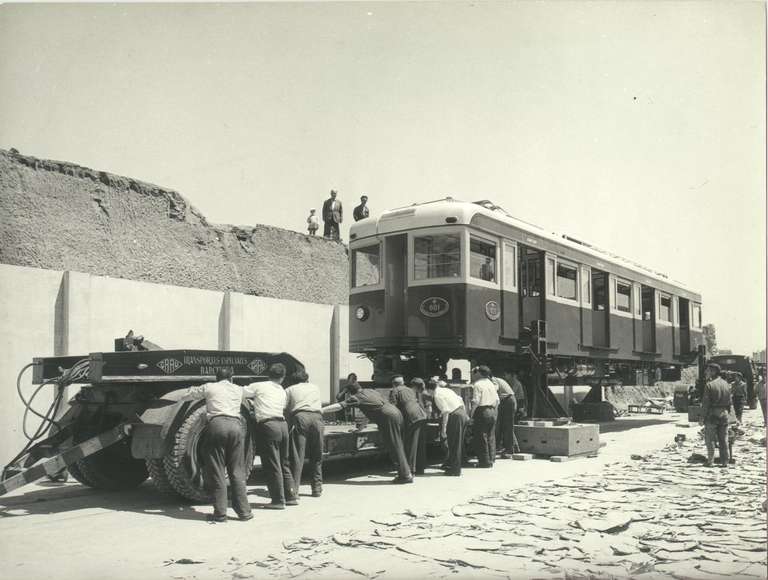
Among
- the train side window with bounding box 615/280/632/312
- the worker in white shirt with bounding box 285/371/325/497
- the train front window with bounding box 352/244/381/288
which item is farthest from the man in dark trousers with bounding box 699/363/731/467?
the worker in white shirt with bounding box 285/371/325/497

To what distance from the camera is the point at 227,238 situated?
19641 mm

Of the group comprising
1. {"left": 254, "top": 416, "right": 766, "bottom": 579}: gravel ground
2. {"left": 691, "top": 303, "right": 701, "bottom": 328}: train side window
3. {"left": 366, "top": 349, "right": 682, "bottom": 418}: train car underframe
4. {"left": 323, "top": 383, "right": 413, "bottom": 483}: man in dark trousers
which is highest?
{"left": 691, "top": 303, "right": 701, "bottom": 328}: train side window

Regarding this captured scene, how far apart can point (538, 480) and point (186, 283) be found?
36.5 feet

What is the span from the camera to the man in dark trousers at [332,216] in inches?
937

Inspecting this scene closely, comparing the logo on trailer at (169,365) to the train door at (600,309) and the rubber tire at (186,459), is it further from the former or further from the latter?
the train door at (600,309)

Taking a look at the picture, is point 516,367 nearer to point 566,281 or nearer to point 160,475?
point 566,281

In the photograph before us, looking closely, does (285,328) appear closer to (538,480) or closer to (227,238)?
(227,238)

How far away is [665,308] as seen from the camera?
63.9ft

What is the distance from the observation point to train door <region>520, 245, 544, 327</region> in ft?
42.9

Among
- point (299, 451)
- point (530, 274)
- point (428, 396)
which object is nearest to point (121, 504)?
→ point (299, 451)

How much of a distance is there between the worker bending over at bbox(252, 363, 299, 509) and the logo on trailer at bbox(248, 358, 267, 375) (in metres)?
0.74

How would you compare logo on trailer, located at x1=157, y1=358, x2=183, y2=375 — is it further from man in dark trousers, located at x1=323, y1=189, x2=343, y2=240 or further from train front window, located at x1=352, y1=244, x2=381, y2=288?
man in dark trousers, located at x1=323, y1=189, x2=343, y2=240

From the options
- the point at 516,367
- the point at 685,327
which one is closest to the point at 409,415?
the point at 516,367

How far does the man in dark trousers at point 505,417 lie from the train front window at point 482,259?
5.46 feet
